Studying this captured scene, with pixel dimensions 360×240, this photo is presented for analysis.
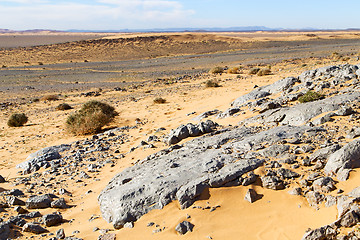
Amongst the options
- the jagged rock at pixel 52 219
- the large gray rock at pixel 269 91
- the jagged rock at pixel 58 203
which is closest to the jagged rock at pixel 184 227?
the jagged rock at pixel 52 219

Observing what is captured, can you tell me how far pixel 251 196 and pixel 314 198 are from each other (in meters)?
1.01

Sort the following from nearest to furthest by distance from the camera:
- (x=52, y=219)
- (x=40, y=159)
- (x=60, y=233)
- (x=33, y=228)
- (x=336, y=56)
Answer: (x=60, y=233) < (x=33, y=228) < (x=52, y=219) < (x=40, y=159) < (x=336, y=56)

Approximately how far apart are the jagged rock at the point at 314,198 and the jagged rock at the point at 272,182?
522 mm

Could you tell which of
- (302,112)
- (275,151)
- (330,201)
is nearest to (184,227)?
(330,201)

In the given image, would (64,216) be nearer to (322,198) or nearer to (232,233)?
(232,233)

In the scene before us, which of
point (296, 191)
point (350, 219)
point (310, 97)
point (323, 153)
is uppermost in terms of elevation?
point (310, 97)

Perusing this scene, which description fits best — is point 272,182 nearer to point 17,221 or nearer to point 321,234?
point 321,234

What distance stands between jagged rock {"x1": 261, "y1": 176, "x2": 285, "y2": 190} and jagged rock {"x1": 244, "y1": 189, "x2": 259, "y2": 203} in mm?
280

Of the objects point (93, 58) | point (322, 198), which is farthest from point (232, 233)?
point (93, 58)

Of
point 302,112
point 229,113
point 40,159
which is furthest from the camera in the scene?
point 229,113

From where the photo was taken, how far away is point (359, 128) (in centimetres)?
665

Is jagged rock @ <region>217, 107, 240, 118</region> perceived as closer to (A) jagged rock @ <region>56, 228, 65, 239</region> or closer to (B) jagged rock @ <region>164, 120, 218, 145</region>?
(B) jagged rock @ <region>164, 120, 218, 145</region>

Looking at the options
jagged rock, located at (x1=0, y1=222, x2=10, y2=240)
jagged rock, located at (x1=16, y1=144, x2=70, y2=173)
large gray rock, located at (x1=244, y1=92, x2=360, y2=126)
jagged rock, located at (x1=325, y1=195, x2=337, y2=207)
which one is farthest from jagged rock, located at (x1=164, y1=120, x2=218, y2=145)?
jagged rock, located at (x1=0, y1=222, x2=10, y2=240)

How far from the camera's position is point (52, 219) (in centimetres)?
591
